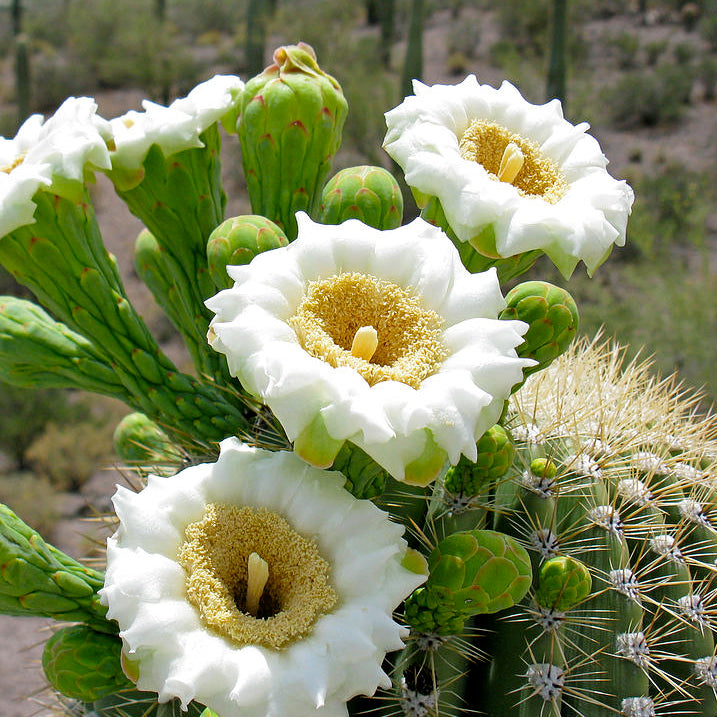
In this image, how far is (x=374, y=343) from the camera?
0.94 metres

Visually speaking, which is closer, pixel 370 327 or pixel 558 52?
pixel 370 327

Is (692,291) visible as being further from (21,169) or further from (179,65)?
(179,65)

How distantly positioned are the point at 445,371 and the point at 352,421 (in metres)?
0.15

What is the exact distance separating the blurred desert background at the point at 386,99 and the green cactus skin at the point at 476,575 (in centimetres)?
356

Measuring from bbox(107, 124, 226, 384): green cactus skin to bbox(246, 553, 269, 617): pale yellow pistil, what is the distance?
55cm

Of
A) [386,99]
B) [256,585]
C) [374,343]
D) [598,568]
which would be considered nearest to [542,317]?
[374,343]

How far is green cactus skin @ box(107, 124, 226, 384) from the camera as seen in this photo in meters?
1.33

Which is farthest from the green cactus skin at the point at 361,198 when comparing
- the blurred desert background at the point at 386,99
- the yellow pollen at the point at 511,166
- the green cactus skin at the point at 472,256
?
the blurred desert background at the point at 386,99

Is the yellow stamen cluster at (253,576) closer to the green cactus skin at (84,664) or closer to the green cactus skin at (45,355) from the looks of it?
the green cactus skin at (84,664)

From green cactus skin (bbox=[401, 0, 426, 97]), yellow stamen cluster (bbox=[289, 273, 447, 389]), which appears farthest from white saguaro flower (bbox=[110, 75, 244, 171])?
green cactus skin (bbox=[401, 0, 426, 97])

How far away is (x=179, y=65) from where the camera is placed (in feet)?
42.0

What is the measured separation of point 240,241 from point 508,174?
0.39 m

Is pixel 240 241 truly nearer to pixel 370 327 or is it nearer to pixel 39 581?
pixel 370 327

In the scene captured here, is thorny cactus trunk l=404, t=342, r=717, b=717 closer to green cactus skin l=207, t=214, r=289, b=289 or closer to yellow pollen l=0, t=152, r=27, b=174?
green cactus skin l=207, t=214, r=289, b=289
